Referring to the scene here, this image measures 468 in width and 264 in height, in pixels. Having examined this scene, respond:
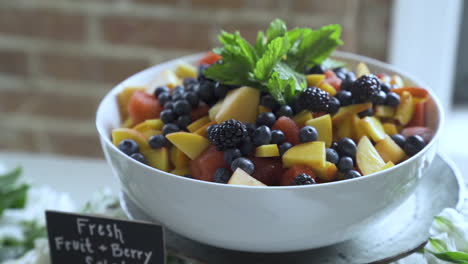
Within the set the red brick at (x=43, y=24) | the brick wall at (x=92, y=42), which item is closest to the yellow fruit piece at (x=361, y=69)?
the brick wall at (x=92, y=42)

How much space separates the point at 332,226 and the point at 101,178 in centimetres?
86

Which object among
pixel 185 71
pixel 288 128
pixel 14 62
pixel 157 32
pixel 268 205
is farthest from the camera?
pixel 14 62

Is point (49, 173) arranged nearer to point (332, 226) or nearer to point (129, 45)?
point (129, 45)

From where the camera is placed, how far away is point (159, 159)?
747mm

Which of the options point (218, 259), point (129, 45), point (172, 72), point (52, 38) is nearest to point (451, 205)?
point (218, 259)

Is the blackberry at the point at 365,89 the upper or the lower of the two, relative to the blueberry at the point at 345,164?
upper

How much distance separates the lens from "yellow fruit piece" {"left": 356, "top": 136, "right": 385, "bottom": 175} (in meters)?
0.69

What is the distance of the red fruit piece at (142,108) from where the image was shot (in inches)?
32.5

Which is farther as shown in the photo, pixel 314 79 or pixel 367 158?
pixel 314 79

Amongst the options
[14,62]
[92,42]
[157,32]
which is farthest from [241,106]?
[14,62]

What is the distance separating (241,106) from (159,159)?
0.12 m

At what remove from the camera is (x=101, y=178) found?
141 centimetres

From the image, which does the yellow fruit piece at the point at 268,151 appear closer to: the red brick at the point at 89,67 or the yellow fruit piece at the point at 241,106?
the yellow fruit piece at the point at 241,106

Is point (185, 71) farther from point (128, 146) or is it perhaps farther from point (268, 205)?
point (268, 205)
